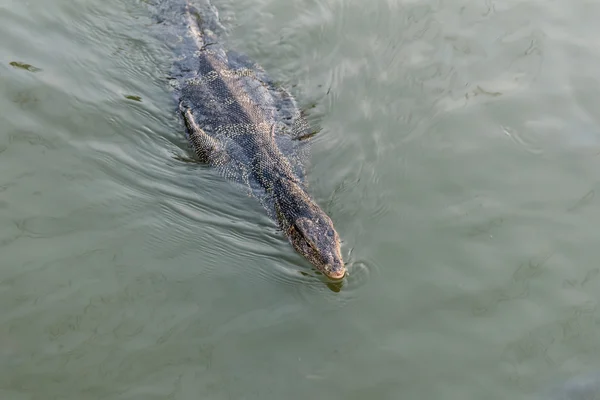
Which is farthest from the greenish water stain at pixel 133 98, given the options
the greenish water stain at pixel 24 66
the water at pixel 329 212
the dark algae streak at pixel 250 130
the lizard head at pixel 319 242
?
the lizard head at pixel 319 242

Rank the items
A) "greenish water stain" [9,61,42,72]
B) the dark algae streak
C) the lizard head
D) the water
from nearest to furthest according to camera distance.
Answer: the water
the lizard head
the dark algae streak
"greenish water stain" [9,61,42,72]

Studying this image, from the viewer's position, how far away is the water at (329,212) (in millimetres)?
5242

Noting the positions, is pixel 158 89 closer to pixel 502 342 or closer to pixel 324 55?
pixel 324 55

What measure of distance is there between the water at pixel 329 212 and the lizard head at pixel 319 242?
14 centimetres

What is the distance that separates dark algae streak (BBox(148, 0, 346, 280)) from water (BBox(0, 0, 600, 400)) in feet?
0.65

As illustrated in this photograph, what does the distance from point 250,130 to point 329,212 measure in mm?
1531

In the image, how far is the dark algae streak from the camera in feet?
20.9

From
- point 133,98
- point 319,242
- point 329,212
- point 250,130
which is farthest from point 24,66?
point 319,242

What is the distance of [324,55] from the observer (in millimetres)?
8656

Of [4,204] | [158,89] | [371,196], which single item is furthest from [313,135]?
[4,204]

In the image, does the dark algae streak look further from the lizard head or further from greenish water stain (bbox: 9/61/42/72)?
greenish water stain (bbox: 9/61/42/72)

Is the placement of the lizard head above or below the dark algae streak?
below

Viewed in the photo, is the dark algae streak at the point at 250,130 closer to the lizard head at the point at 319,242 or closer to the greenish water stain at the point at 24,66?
the lizard head at the point at 319,242

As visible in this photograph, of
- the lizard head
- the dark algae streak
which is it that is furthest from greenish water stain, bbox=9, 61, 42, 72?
the lizard head
